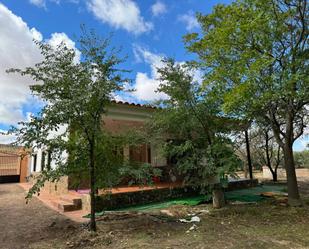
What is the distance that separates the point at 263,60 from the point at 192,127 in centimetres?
300

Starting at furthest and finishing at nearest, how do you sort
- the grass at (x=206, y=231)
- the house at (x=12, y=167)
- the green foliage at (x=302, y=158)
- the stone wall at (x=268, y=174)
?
the green foliage at (x=302, y=158) → the stone wall at (x=268, y=174) → the house at (x=12, y=167) → the grass at (x=206, y=231)

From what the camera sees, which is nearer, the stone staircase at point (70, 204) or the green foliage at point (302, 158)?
the stone staircase at point (70, 204)

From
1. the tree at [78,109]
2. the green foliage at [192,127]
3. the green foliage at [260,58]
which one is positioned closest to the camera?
the tree at [78,109]

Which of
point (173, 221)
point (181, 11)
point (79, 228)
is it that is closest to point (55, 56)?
point (79, 228)

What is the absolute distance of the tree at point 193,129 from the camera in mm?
7891

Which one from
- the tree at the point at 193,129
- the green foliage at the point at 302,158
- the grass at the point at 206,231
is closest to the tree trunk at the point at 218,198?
the tree at the point at 193,129

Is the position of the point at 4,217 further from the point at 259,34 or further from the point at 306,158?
the point at 306,158

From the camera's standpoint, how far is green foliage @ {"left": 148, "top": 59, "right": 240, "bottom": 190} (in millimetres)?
7863

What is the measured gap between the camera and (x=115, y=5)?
30.6ft

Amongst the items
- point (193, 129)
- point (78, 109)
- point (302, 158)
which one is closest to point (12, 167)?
point (193, 129)

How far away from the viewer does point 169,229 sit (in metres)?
6.05

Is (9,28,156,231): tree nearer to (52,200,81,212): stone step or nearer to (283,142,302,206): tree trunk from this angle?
(52,200,81,212): stone step

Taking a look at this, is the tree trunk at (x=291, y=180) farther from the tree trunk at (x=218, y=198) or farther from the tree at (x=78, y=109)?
the tree at (x=78, y=109)

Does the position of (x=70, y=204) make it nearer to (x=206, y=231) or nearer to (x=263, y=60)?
(x=206, y=231)
